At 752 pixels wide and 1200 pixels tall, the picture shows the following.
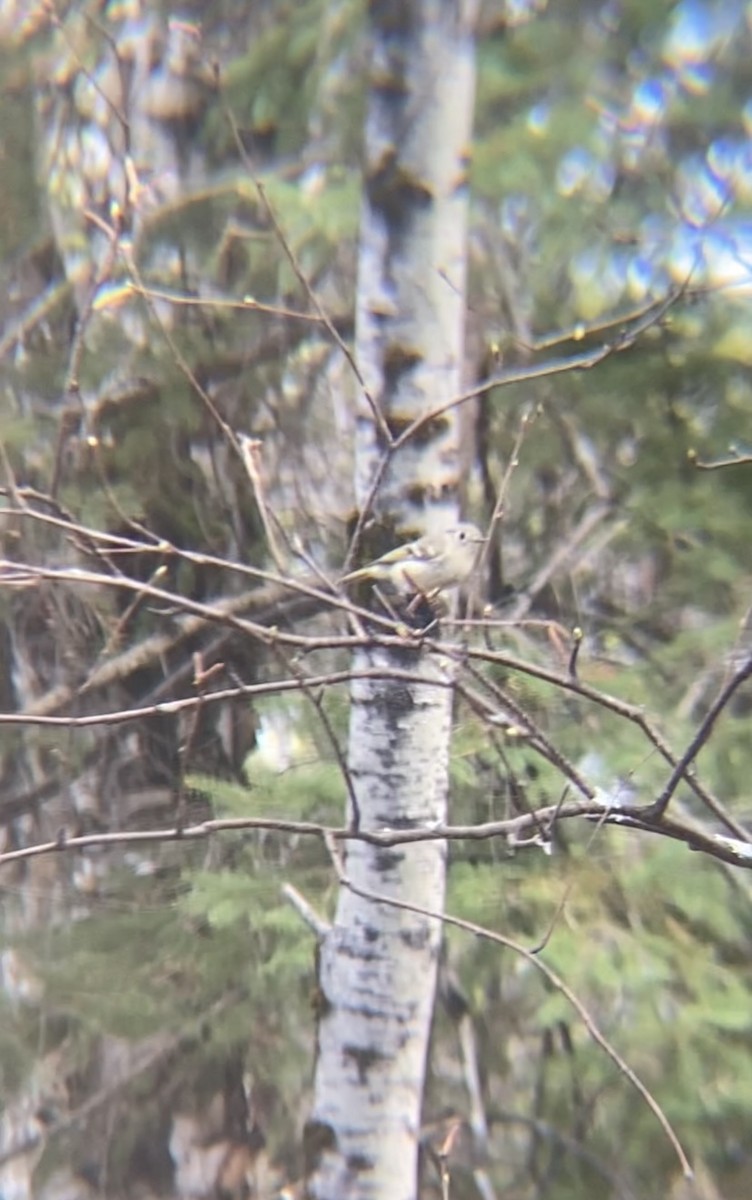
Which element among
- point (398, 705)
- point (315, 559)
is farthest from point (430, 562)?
point (315, 559)

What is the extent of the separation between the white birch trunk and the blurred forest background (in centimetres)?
11

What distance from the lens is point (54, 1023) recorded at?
219 cm

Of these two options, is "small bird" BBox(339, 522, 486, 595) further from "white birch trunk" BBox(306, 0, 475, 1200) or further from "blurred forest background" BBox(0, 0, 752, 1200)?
"blurred forest background" BBox(0, 0, 752, 1200)

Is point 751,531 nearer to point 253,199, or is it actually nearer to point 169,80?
point 253,199

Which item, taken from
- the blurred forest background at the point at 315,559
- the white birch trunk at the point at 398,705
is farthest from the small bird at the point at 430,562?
the blurred forest background at the point at 315,559

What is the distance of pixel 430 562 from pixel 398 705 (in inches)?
9.3

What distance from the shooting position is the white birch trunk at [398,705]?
1419mm

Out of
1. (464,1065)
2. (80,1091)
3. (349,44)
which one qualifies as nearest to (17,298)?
(349,44)

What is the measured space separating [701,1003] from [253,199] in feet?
5.81

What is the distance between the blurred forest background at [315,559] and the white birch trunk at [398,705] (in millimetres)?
114

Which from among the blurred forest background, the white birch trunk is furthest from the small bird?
the blurred forest background

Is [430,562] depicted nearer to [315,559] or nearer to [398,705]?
[398,705]

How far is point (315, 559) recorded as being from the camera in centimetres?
207

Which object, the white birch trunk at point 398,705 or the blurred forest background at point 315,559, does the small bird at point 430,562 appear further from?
the blurred forest background at point 315,559
